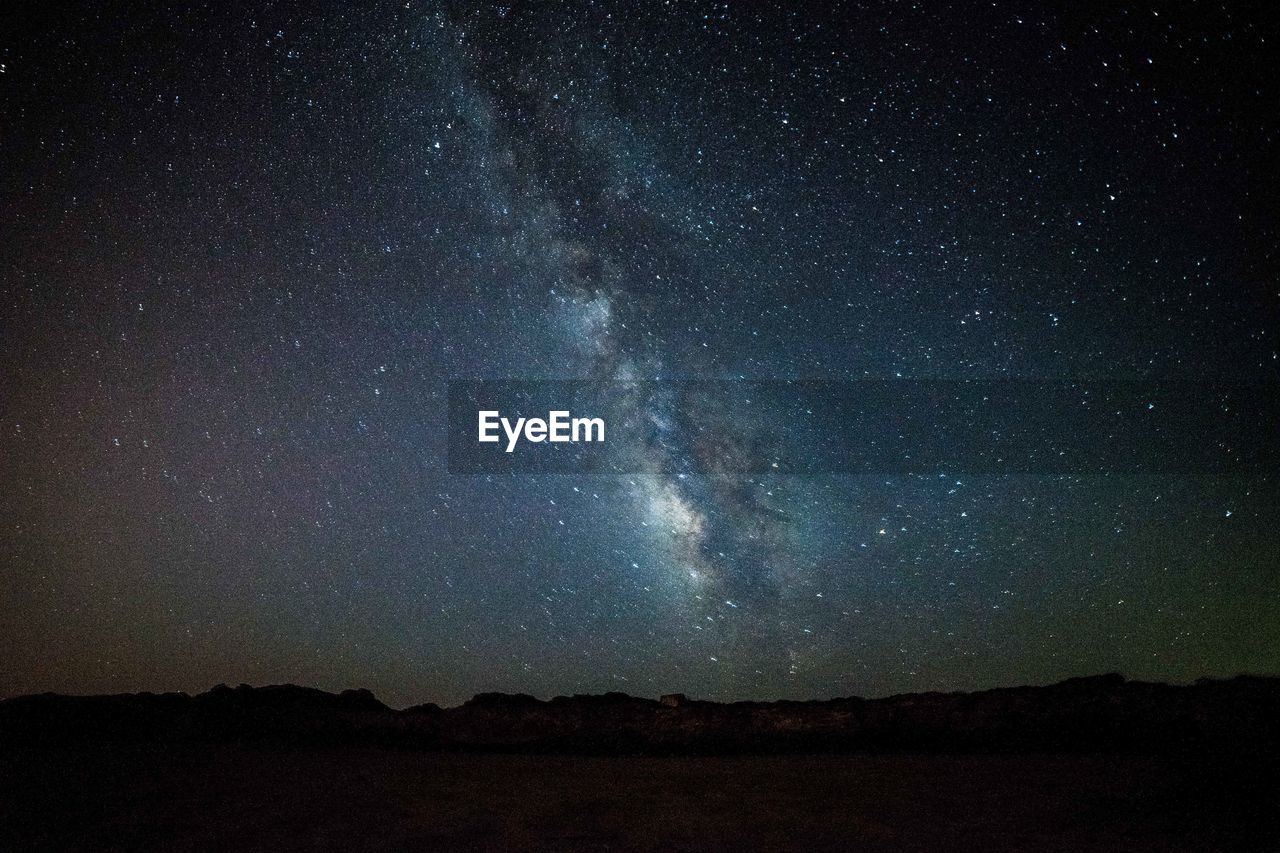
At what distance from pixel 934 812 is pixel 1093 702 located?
1995 mm

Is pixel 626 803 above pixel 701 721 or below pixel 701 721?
below

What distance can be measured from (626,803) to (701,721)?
4.33ft

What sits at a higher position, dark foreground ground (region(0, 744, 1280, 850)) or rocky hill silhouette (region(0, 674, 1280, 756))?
rocky hill silhouette (region(0, 674, 1280, 756))

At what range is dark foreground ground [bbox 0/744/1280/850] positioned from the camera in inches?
147

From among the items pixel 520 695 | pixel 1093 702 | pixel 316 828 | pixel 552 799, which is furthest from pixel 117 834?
pixel 1093 702

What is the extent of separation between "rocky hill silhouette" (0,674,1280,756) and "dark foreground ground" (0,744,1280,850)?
0.71 feet

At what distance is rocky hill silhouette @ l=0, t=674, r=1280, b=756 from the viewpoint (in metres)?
5.12

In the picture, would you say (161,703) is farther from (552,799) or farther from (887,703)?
(887,703)

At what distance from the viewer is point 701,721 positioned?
5488mm

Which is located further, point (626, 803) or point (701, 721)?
point (701, 721)

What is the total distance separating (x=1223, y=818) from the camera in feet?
12.5

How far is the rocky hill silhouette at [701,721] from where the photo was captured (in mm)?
5117

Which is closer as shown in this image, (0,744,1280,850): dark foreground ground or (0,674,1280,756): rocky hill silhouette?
(0,744,1280,850): dark foreground ground

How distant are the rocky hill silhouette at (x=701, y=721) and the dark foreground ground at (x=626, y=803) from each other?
218mm
